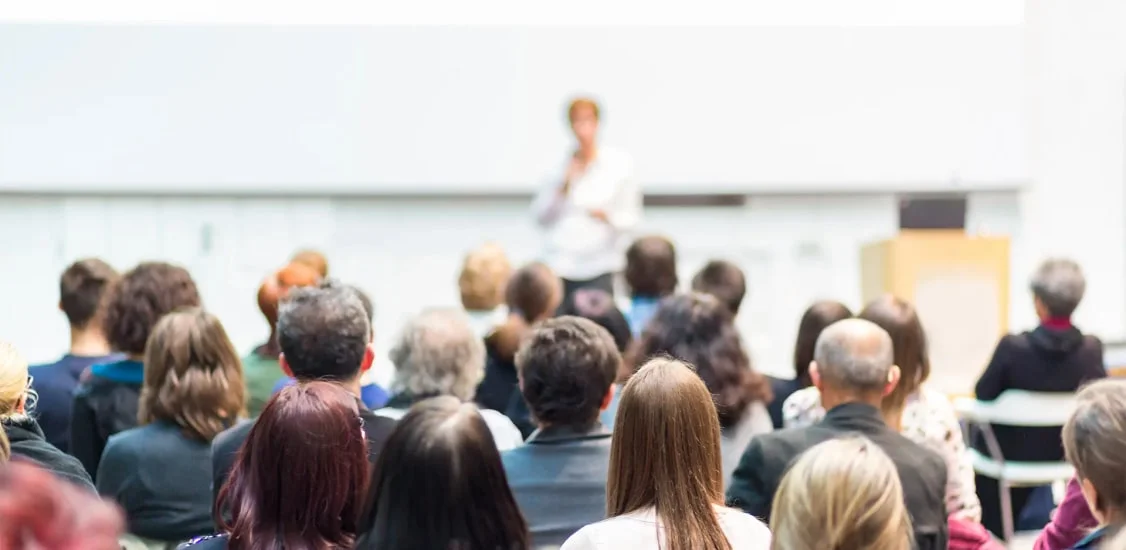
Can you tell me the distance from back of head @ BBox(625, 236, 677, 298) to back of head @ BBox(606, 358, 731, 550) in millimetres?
2647

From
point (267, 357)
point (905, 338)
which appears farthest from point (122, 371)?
point (905, 338)

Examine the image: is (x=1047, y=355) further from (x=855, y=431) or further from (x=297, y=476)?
(x=297, y=476)

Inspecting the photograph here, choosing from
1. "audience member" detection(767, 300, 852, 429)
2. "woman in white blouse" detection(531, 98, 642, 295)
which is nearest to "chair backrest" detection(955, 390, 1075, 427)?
"audience member" detection(767, 300, 852, 429)

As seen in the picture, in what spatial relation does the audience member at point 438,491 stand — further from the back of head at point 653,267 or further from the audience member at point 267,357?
the back of head at point 653,267

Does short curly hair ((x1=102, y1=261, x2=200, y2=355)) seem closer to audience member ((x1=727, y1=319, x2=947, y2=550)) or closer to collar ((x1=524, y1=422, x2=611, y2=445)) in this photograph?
collar ((x1=524, y1=422, x2=611, y2=445))

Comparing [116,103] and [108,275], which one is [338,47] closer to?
[116,103]

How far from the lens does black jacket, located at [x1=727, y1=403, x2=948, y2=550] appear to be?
106 inches

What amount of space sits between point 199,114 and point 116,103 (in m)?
0.44

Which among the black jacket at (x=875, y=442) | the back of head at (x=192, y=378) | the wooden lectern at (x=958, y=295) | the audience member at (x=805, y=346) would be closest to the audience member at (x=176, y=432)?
the back of head at (x=192, y=378)

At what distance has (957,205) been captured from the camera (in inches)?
246

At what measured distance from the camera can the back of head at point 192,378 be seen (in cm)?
302

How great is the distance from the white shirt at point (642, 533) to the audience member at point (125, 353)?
177 centimetres

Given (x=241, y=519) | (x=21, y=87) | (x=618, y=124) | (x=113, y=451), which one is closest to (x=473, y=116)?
Result: (x=618, y=124)

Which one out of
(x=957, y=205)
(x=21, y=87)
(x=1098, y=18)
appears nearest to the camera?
(x=957, y=205)
